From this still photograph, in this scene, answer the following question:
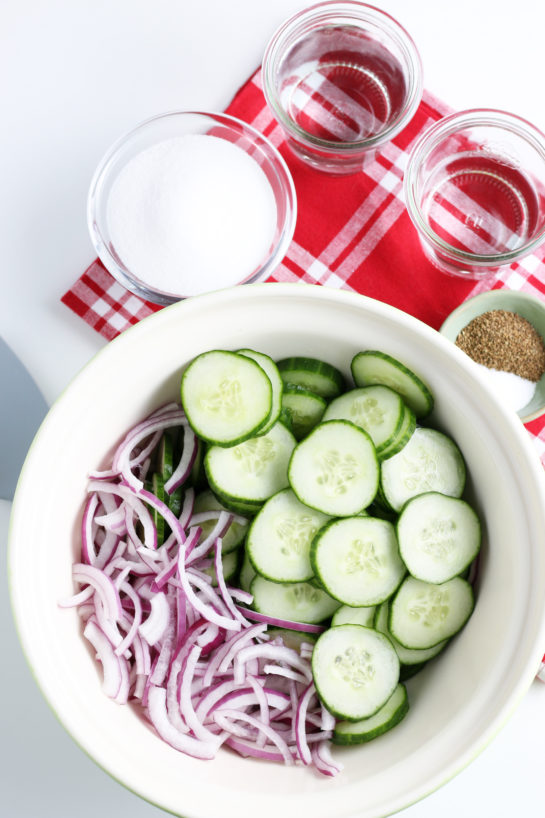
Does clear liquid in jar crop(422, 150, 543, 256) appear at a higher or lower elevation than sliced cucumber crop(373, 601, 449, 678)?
higher

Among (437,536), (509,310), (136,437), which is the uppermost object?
(509,310)

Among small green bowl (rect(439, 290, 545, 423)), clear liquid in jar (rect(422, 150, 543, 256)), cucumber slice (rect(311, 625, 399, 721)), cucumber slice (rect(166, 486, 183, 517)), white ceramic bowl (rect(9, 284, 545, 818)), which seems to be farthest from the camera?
clear liquid in jar (rect(422, 150, 543, 256))

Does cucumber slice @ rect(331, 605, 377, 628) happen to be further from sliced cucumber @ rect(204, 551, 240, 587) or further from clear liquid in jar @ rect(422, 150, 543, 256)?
clear liquid in jar @ rect(422, 150, 543, 256)

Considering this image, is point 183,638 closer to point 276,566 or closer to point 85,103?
point 276,566

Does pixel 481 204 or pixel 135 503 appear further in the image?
pixel 481 204

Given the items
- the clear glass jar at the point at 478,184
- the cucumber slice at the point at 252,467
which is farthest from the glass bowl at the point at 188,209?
the cucumber slice at the point at 252,467

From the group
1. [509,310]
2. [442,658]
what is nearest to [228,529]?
[442,658]

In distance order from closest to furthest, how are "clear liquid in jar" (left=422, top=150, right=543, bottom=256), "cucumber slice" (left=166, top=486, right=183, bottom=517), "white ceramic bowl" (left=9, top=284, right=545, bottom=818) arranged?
"white ceramic bowl" (left=9, top=284, right=545, bottom=818) < "cucumber slice" (left=166, top=486, right=183, bottom=517) < "clear liquid in jar" (left=422, top=150, right=543, bottom=256)

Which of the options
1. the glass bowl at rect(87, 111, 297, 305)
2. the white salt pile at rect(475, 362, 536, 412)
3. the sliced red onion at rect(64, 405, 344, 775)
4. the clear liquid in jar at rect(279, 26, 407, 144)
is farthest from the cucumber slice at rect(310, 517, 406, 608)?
the clear liquid in jar at rect(279, 26, 407, 144)

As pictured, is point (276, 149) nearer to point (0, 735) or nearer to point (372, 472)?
point (372, 472)
